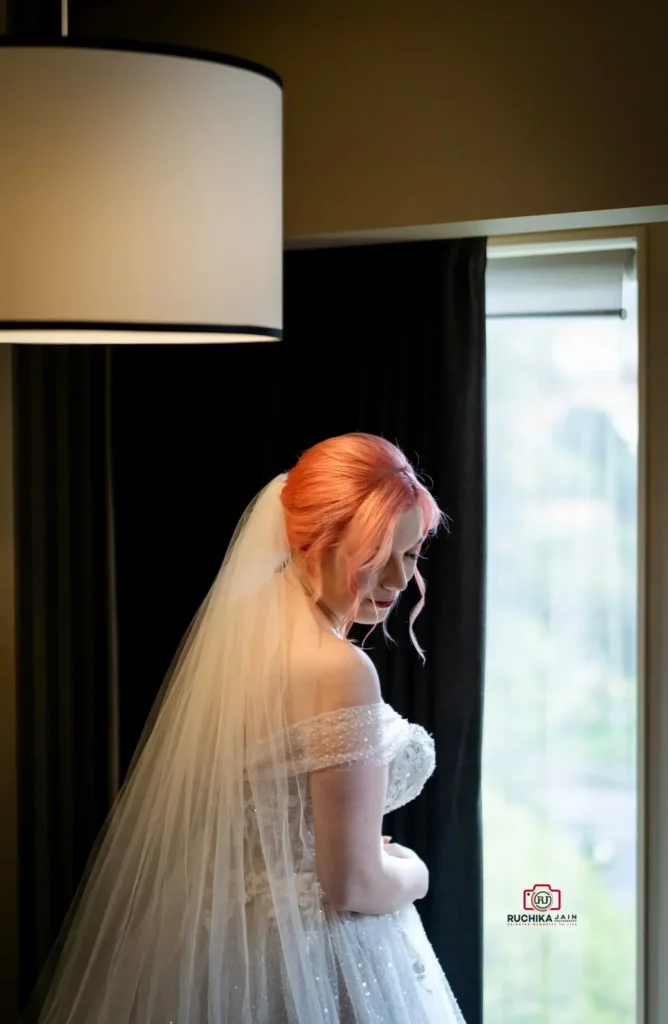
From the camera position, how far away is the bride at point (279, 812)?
60.9 inches

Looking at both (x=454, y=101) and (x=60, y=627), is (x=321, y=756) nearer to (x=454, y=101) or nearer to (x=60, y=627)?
(x=60, y=627)

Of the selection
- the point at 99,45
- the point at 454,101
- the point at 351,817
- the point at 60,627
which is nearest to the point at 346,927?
the point at 351,817

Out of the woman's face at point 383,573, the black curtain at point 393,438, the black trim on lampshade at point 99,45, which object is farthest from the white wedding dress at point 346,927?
the black trim on lampshade at point 99,45

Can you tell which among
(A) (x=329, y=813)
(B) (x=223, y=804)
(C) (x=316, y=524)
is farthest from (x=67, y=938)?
(C) (x=316, y=524)

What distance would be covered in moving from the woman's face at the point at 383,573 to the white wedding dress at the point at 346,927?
0.59ft

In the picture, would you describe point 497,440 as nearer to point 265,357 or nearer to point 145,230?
point 265,357

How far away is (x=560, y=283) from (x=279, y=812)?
45.8 inches

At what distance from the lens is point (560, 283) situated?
2.16 metres

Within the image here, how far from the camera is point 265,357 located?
2.26m

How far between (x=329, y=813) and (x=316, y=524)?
1.34 ft

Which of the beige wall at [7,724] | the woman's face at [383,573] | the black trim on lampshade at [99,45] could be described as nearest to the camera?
the black trim on lampshade at [99,45]

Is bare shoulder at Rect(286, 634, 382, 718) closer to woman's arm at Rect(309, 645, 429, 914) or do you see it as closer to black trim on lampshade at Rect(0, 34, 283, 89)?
woman's arm at Rect(309, 645, 429, 914)

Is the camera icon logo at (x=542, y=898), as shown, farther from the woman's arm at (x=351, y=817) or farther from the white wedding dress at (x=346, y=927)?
the woman's arm at (x=351, y=817)

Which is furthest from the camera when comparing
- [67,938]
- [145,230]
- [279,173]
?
[67,938]
